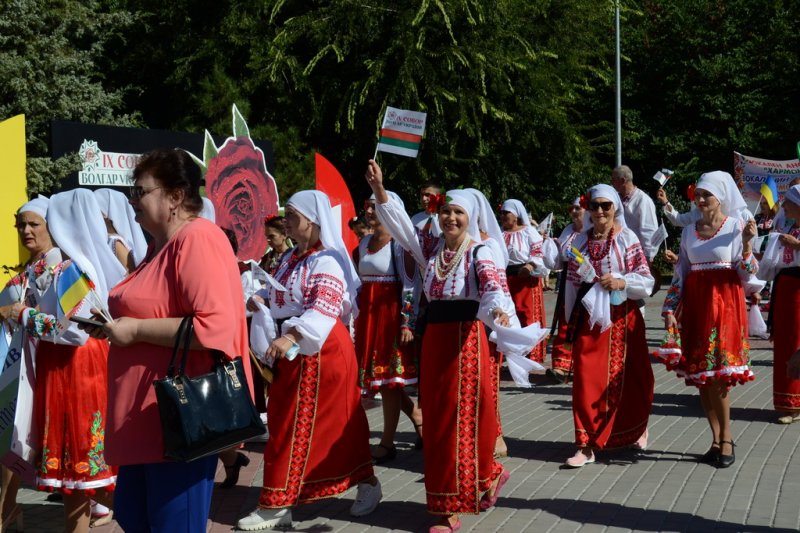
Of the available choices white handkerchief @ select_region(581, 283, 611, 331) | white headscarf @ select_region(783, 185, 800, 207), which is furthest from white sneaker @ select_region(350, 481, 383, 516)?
white headscarf @ select_region(783, 185, 800, 207)

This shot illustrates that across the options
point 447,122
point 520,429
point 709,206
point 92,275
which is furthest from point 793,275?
point 447,122

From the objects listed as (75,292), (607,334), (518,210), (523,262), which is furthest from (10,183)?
(518,210)

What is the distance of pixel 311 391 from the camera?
19.5 ft

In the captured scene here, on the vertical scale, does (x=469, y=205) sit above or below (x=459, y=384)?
above

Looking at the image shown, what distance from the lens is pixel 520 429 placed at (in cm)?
882

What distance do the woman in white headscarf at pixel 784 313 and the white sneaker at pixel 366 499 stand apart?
13.5 ft

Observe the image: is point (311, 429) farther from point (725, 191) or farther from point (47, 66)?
point (47, 66)

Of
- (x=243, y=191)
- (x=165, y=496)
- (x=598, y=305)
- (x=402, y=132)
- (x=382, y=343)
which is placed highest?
(x=402, y=132)

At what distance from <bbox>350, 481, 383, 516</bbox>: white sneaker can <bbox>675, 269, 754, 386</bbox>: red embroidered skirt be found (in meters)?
2.60

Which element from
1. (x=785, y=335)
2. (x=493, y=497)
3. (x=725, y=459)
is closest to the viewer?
(x=493, y=497)

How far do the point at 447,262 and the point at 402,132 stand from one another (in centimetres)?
177

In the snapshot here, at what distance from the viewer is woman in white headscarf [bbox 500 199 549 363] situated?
1205cm

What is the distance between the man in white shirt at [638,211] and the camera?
9523 millimetres

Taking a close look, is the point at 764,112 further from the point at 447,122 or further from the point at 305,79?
the point at 305,79
